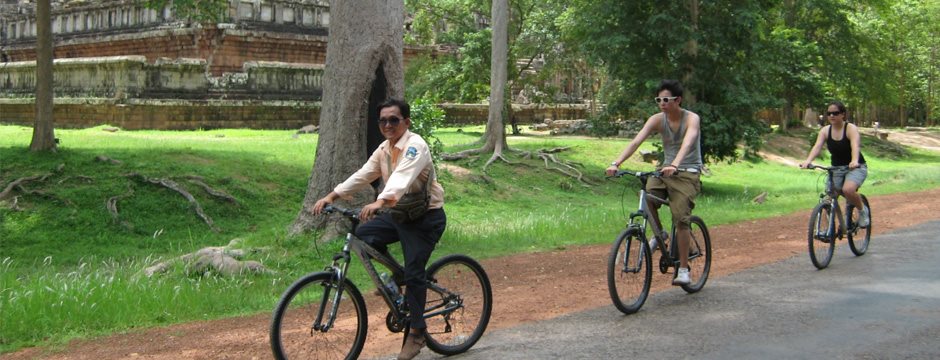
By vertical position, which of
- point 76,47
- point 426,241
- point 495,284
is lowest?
point 495,284

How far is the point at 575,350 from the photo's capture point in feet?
20.3

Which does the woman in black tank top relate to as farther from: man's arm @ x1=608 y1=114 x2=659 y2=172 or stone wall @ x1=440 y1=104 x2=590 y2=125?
stone wall @ x1=440 y1=104 x2=590 y2=125

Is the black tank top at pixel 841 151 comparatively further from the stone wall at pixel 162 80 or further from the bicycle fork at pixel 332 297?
the stone wall at pixel 162 80

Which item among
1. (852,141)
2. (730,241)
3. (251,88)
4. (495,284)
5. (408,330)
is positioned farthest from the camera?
(251,88)

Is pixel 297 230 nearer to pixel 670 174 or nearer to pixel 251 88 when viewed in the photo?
pixel 670 174

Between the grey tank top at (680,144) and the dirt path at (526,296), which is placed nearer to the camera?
the dirt path at (526,296)

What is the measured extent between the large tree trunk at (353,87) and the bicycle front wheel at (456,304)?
5.38 metres

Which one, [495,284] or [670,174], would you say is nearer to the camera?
[670,174]

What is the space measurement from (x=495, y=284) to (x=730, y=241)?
15.1 ft

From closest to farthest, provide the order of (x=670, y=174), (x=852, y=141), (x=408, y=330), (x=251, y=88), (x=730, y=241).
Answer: (x=408, y=330) < (x=670, y=174) < (x=852, y=141) < (x=730, y=241) < (x=251, y=88)

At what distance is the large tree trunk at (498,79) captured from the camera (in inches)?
844

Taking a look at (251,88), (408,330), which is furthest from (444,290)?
(251,88)

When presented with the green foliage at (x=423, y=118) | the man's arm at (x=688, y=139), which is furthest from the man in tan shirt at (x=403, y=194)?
the green foliage at (x=423, y=118)

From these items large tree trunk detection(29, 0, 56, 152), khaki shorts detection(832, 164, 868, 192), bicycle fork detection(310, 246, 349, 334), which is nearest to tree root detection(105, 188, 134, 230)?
large tree trunk detection(29, 0, 56, 152)
